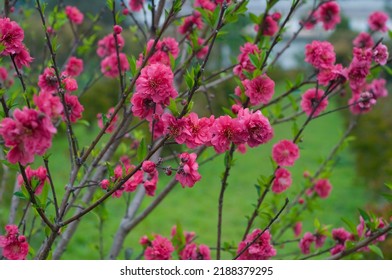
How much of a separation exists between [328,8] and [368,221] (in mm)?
1103

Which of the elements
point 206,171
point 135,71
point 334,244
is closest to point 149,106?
point 135,71

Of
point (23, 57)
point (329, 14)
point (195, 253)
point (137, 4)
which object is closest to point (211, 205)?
point (329, 14)

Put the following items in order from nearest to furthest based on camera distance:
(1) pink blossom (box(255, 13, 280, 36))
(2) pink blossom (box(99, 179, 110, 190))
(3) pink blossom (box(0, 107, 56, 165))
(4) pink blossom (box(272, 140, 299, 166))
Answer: (3) pink blossom (box(0, 107, 56, 165)), (2) pink blossom (box(99, 179, 110, 190)), (4) pink blossom (box(272, 140, 299, 166)), (1) pink blossom (box(255, 13, 280, 36))

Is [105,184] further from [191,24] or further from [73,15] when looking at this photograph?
[73,15]

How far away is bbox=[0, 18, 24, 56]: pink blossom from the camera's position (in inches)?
60.8

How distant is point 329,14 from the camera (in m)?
2.53

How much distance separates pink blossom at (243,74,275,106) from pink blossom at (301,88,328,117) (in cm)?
40

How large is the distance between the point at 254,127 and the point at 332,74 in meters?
0.65

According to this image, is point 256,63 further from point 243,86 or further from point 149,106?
point 149,106

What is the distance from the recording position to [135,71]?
161 centimetres

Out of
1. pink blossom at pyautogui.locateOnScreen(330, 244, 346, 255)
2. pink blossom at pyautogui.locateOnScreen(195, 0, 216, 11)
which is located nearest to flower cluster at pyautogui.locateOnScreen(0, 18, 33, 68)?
pink blossom at pyautogui.locateOnScreen(195, 0, 216, 11)

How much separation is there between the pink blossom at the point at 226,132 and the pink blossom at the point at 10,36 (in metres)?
0.63

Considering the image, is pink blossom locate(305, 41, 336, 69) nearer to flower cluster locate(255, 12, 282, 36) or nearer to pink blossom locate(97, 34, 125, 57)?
flower cluster locate(255, 12, 282, 36)

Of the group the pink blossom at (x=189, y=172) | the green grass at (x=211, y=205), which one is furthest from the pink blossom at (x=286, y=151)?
the green grass at (x=211, y=205)
